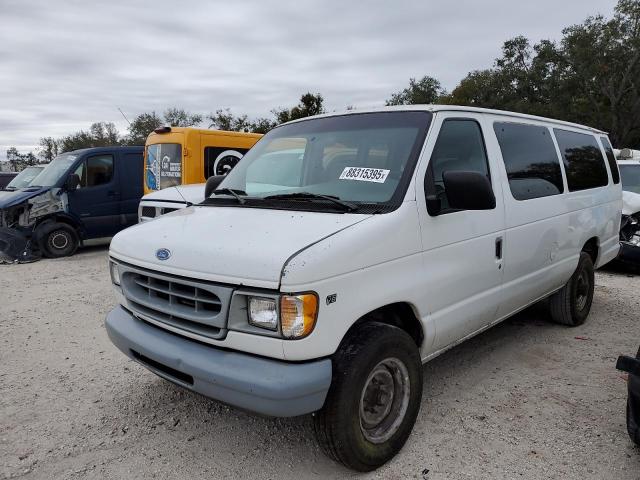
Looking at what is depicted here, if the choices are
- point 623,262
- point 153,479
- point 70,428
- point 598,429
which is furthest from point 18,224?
point 623,262

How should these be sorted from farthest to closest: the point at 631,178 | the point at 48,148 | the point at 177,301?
1. the point at 48,148
2. the point at 631,178
3. the point at 177,301

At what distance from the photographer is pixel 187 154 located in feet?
26.9

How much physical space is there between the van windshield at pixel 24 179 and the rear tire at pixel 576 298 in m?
10.4

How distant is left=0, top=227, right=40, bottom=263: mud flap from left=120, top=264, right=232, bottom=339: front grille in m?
7.55

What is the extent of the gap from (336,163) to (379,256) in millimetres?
902

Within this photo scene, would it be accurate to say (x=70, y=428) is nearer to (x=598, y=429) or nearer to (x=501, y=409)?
(x=501, y=409)

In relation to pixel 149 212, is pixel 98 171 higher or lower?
higher

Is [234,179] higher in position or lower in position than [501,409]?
higher

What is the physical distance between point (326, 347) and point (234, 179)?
185 cm

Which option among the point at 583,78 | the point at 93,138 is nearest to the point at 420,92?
the point at 583,78

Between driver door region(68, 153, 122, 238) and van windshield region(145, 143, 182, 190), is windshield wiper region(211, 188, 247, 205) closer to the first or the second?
van windshield region(145, 143, 182, 190)

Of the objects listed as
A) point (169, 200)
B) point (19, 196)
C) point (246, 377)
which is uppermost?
point (169, 200)

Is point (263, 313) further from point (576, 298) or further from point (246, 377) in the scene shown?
point (576, 298)

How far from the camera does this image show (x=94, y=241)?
1048 centimetres
